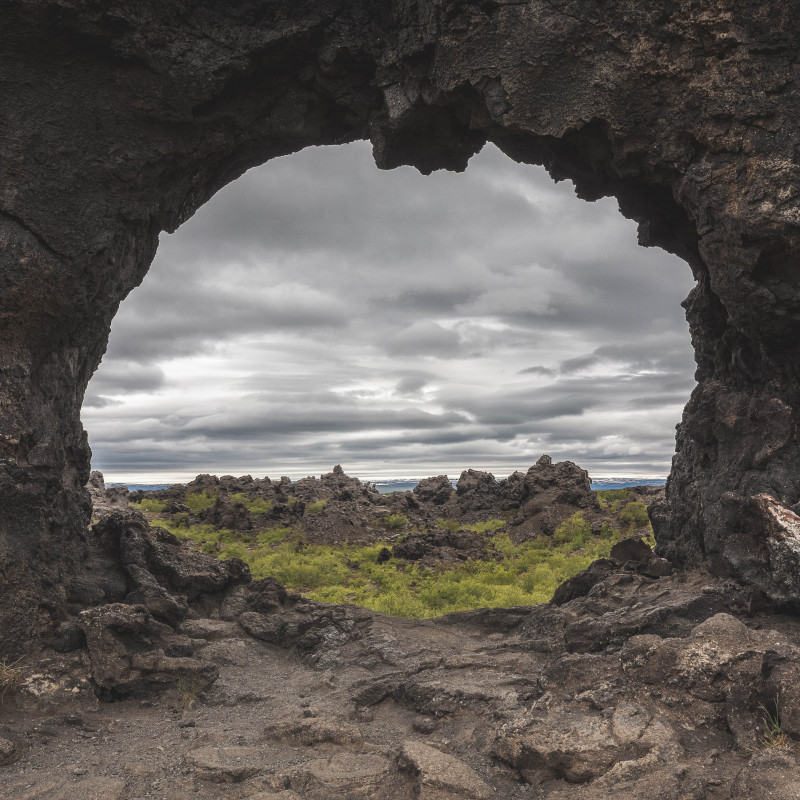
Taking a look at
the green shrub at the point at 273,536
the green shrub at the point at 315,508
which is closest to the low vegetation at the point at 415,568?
the green shrub at the point at 273,536

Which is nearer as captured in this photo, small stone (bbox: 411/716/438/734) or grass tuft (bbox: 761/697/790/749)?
grass tuft (bbox: 761/697/790/749)

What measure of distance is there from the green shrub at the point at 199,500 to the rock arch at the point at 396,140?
32291mm

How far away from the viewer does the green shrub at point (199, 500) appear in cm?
4319

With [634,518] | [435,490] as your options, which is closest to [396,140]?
[634,518]

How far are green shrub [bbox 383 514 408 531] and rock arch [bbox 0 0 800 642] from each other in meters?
24.8

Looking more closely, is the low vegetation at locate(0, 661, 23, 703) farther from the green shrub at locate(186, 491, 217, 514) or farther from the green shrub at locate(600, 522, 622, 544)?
the green shrub at locate(186, 491, 217, 514)

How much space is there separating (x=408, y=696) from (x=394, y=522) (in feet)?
90.2

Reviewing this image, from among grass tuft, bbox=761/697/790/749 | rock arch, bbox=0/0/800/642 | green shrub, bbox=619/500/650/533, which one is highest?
rock arch, bbox=0/0/800/642

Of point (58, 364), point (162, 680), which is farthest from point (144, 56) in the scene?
point (162, 680)

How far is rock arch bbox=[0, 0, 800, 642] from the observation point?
965cm

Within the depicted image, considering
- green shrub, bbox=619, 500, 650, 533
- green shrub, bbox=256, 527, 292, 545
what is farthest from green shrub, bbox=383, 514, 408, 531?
green shrub, bbox=619, 500, 650, 533

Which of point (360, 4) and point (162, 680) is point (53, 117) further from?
point (162, 680)

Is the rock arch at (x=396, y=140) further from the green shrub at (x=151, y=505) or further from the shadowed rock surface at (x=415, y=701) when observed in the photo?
the green shrub at (x=151, y=505)

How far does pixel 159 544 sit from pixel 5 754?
6.36 m
